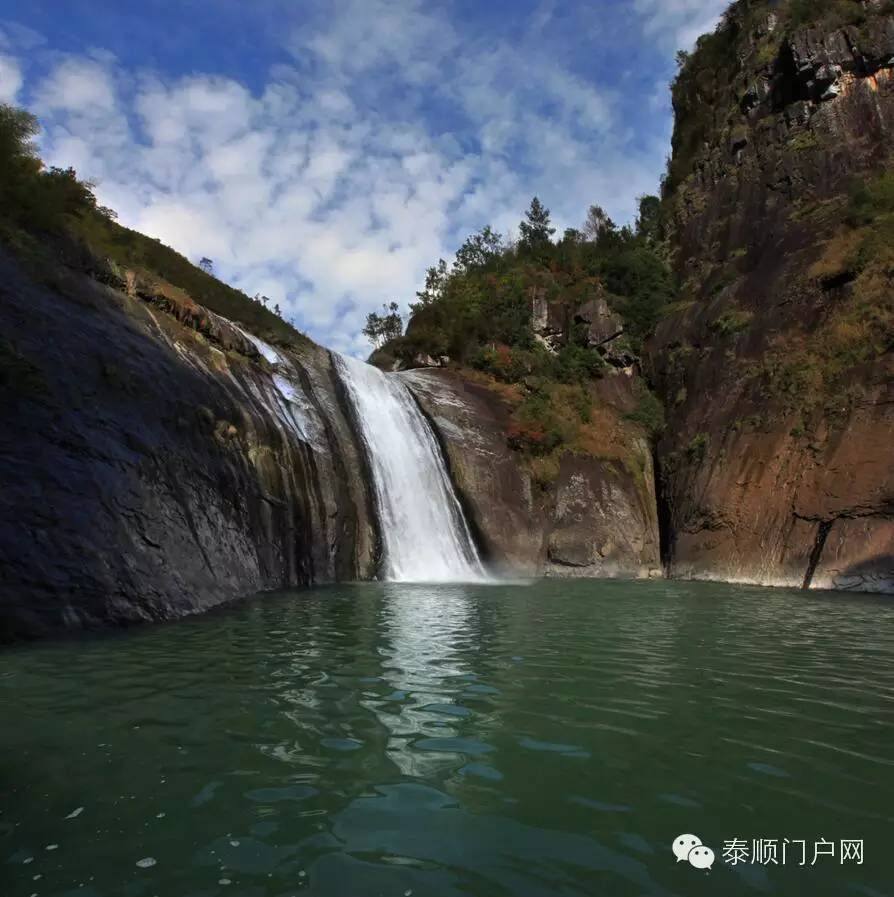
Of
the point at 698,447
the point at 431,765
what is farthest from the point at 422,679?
the point at 698,447

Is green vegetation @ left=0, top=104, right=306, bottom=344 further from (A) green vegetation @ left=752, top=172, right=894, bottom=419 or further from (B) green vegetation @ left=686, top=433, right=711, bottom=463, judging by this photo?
(A) green vegetation @ left=752, top=172, right=894, bottom=419

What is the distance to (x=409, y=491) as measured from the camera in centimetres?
2264

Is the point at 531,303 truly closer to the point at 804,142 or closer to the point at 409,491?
the point at 804,142

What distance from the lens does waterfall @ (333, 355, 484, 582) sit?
821 inches

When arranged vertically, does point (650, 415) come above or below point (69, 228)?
below

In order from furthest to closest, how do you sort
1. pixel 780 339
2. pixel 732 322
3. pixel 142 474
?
pixel 732 322, pixel 780 339, pixel 142 474

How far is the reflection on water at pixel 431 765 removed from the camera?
10.2 ft

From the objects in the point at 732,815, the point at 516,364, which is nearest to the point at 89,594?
the point at 732,815

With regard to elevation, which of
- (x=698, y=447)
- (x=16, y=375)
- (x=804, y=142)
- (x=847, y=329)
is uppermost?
(x=804, y=142)

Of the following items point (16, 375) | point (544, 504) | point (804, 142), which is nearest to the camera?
point (16, 375)

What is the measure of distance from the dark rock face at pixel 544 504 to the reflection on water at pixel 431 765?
15.5 meters

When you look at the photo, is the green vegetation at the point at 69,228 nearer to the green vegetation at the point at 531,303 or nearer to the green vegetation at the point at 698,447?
the green vegetation at the point at 531,303

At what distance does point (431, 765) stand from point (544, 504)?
862 inches

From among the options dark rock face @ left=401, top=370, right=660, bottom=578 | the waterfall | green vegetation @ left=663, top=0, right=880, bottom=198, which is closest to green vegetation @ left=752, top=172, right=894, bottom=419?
dark rock face @ left=401, top=370, right=660, bottom=578
